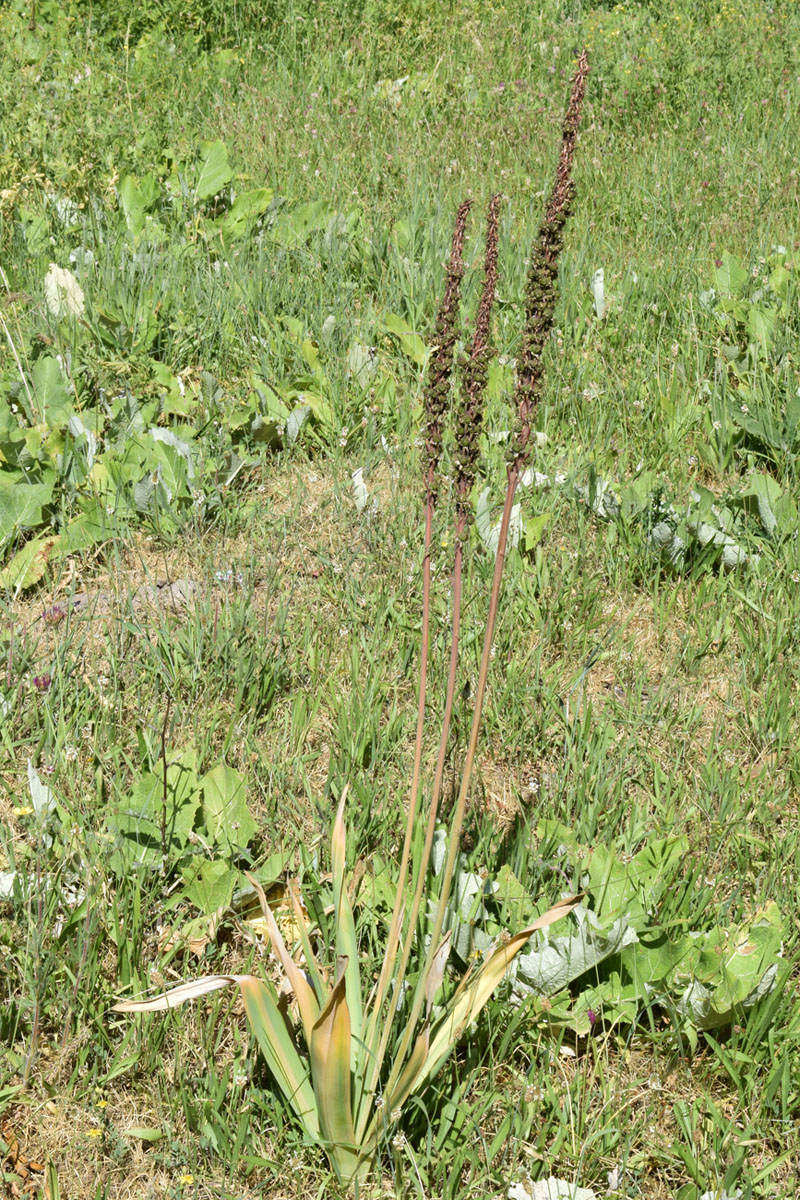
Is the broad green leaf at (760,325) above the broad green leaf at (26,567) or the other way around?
above

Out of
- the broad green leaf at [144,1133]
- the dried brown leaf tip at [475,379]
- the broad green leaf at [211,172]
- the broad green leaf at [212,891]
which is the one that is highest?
the dried brown leaf tip at [475,379]

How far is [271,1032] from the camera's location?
168cm

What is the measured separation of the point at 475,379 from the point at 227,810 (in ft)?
3.93

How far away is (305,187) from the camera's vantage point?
497cm

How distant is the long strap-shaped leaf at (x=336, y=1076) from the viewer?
4.92ft

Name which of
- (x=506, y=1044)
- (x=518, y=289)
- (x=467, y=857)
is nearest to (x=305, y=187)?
(x=518, y=289)

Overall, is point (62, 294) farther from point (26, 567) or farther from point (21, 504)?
point (26, 567)

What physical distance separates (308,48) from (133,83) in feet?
4.08

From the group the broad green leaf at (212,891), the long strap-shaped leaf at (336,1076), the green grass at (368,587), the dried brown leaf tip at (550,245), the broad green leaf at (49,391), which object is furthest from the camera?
the broad green leaf at (49,391)

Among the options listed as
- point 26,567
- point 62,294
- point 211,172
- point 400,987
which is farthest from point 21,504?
point 211,172

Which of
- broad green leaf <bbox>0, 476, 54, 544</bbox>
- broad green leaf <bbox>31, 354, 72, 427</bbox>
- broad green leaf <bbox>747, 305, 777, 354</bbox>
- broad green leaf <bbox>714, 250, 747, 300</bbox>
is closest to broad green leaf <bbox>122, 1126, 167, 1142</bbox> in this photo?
broad green leaf <bbox>0, 476, 54, 544</bbox>

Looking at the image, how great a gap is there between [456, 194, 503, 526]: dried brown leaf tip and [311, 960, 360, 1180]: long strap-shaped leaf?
711mm

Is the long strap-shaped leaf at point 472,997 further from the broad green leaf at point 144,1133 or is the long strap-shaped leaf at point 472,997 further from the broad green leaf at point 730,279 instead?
the broad green leaf at point 730,279

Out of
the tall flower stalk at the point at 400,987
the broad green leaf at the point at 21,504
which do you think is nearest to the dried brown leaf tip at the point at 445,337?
the tall flower stalk at the point at 400,987
